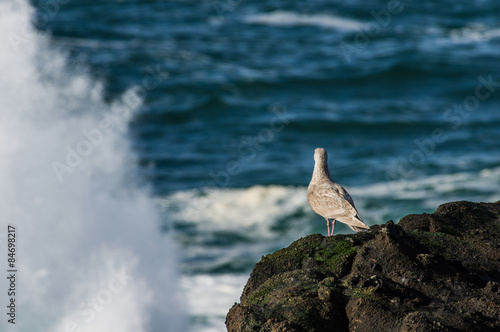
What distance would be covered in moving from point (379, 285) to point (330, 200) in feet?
7.12

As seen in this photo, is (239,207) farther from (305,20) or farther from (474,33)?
(474,33)

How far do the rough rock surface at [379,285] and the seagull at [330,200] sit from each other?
826 mm

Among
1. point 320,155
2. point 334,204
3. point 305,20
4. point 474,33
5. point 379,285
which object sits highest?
point 305,20

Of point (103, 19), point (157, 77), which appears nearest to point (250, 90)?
point (157, 77)

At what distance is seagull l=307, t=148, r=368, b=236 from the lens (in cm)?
606

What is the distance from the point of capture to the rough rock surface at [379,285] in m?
3.94

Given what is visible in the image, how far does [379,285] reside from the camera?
13.6 ft

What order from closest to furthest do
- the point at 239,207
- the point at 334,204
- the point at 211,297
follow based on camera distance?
the point at 334,204
the point at 211,297
the point at 239,207

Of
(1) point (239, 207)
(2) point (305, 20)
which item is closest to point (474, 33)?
(2) point (305, 20)

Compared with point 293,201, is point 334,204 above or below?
below

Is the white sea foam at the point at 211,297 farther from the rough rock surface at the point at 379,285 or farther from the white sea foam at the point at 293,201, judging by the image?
the rough rock surface at the point at 379,285

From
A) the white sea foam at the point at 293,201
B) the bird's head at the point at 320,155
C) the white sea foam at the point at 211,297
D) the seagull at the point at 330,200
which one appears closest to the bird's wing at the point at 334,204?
the seagull at the point at 330,200

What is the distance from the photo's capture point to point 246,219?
16969 mm

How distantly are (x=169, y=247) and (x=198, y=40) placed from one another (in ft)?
59.6
